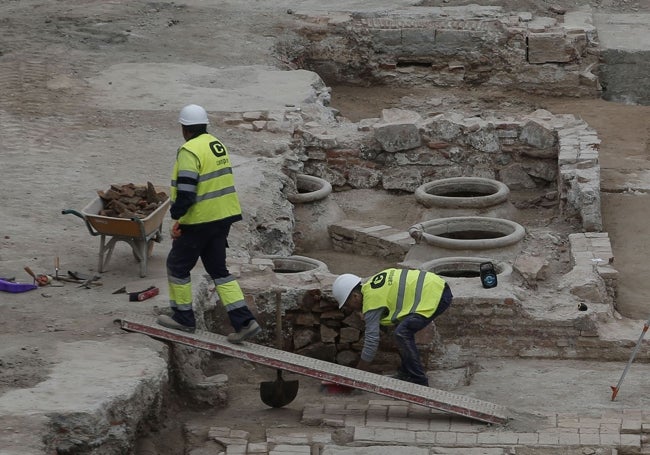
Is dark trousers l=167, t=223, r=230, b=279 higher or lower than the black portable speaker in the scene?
higher

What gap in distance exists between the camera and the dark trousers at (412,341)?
10414 millimetres

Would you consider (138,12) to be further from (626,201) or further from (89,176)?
(626,201)

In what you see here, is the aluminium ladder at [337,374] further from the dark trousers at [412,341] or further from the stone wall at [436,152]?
the stone wall at [436,152]

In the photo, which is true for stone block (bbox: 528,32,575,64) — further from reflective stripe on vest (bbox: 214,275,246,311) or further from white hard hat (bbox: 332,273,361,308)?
reflective stripe on vest (bbox: 214,275,246,311)

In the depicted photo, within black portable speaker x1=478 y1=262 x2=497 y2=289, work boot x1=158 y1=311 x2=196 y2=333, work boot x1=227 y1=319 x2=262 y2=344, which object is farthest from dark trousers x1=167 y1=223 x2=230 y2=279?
black portable speaker x1=478 y1=262 x2=497 y2=289

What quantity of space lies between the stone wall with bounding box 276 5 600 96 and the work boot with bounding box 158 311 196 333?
10.3 meters

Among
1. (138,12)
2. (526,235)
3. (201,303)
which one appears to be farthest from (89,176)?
(138,12)

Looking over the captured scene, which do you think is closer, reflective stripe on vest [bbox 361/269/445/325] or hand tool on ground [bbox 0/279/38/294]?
reflective stripe on vest [bbox 361/269/445/325]

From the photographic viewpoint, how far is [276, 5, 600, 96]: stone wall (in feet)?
65.3

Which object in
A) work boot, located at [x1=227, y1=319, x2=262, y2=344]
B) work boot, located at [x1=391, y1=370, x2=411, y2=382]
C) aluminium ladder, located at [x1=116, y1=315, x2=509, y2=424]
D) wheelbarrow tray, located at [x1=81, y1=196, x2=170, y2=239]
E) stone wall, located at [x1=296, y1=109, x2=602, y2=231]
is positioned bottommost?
stone wall, located at [x1=296, y1=109, x2=602, y2=231]

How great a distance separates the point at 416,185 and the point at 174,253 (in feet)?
23.0

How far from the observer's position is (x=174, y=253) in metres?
9.97

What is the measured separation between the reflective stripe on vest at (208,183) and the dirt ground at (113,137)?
3.80 feet

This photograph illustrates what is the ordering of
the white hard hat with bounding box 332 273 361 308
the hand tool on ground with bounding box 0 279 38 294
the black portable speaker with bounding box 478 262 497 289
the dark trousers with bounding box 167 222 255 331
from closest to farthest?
the dark trousers with bounding box 167 222 255 331 < the white hard hat with bounding box 332 273 361 308 < the hand tool on ground with bounding box 0 279 38 294 < the black portable speaker with bounding box 478 262 497 289
